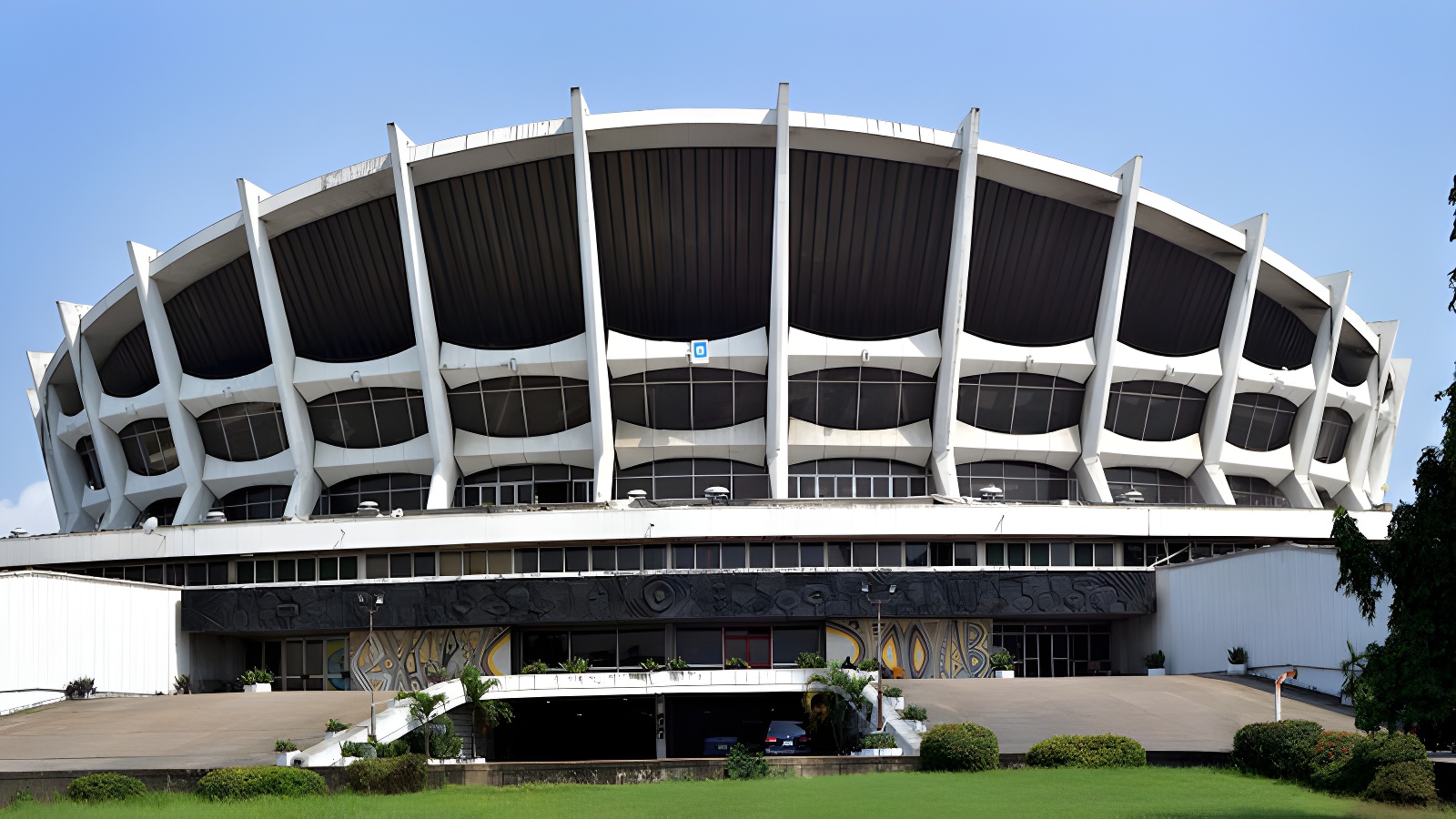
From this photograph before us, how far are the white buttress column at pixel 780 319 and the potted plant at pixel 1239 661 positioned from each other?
14860 millimetres

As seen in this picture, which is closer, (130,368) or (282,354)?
(282,354)

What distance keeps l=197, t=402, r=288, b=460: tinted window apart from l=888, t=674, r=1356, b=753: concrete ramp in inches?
1057

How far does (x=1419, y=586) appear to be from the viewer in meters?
17.3

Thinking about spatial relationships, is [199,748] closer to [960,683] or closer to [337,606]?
[337,606]

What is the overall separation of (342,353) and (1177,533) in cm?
3038

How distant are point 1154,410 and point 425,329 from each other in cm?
2678

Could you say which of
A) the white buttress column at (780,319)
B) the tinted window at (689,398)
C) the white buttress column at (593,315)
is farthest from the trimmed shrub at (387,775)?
the tinted window at (689,398)

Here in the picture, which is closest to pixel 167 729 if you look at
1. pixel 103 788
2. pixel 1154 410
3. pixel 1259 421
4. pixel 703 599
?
pixel 103 788

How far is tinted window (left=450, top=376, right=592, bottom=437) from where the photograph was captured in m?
48.7

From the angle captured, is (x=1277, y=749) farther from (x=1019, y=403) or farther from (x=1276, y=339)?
(x=1276, y=339)

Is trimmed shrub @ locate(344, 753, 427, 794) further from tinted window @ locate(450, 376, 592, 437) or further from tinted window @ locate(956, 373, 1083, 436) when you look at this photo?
tinted window @ locate(956, 373, 1083, 436)

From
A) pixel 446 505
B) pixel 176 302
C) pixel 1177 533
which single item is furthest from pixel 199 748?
pixel 1177 533

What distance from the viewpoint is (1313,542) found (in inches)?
1891

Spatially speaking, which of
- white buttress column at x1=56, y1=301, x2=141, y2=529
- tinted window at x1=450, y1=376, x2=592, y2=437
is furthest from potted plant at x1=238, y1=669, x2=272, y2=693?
white buttress column at x1=56, y1=301, x2=141, y2=529
